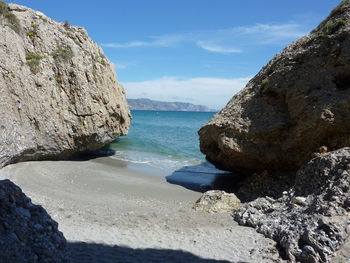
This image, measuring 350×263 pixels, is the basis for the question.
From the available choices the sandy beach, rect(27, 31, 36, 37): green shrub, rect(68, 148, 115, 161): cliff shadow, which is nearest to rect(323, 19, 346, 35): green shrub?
the sandy beach

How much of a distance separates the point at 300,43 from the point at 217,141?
5623 millimetres

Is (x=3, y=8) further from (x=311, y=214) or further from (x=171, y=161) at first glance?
(x=311, y=214)

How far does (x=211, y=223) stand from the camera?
1080 cm

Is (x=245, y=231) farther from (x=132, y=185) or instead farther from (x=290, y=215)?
(x=132, y=185)

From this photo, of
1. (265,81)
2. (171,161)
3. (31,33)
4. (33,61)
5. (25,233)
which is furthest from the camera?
(171,161)

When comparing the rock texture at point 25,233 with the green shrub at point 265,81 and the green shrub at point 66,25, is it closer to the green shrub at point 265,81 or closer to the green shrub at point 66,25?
the green shrub at point 265,81

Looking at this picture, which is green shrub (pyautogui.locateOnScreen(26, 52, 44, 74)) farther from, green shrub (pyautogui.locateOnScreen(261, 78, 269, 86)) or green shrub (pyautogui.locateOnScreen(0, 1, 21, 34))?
green shrub (pyautogui.locateOnScreen(261, 78, 269, 86))

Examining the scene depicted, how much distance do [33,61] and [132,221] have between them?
11.6m

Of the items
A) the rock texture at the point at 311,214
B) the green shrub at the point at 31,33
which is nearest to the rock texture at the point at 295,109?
the rock texture at the point at 311,214

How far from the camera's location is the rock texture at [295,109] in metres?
13.8

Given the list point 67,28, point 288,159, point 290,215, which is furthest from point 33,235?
point 67,28

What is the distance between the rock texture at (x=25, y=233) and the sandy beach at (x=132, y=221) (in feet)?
7.47

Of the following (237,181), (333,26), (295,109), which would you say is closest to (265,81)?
(295,109)

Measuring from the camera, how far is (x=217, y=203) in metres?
12.5
